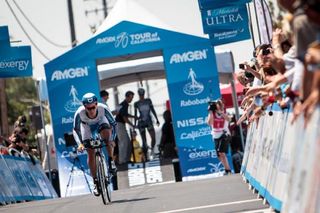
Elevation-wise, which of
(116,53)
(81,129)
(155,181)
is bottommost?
(155,181)

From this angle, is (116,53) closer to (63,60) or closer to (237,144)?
(63,60)

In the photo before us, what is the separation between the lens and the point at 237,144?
88.5 ft

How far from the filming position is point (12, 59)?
25312 millimetres

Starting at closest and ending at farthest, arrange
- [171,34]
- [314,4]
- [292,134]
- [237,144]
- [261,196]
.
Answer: [314,4]
[292,134]
[261,196]
[171,34]
[237,144]

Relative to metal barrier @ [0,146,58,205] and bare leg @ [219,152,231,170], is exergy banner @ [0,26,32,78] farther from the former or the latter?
bare leg @ [219,152,231,170]

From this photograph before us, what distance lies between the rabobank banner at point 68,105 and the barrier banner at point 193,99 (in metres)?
2.16

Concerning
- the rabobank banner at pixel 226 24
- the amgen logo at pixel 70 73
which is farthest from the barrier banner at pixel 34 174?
the rabobank banner at pixel 226 24

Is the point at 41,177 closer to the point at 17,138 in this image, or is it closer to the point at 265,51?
the point at 17,138

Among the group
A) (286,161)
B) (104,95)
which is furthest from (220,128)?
A: (286,161)

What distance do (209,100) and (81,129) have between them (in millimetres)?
9005

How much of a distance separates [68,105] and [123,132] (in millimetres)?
2206

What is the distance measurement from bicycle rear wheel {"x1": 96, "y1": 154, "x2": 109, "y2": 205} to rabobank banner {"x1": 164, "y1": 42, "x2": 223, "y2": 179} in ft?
29.7

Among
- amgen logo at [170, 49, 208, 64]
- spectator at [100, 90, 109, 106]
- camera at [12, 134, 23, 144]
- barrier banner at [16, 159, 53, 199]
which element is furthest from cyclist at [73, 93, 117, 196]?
amgen logo at [170, 49, 208, 64]

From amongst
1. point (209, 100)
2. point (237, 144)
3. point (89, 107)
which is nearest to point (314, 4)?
point (89, 107)
